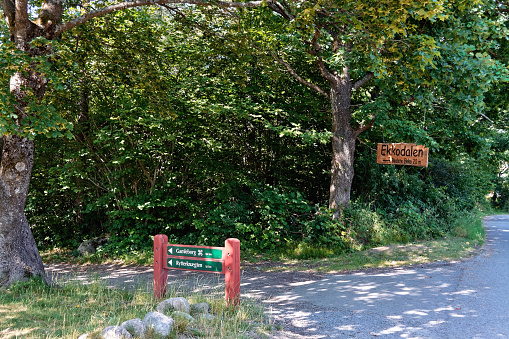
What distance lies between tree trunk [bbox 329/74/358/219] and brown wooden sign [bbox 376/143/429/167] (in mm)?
1008

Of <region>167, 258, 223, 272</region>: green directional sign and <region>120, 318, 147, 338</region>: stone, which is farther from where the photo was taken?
<region>167, 258, 223, 272</region>: green directional sign

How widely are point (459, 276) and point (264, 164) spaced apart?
784 cm

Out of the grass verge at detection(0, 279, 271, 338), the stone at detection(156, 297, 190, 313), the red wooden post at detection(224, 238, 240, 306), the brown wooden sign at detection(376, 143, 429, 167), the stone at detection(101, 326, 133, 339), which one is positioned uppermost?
the brown wooden sign at detection(376, 143, 429, 167)

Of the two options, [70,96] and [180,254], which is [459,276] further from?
[70,96]

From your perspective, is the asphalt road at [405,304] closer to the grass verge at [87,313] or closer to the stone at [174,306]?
the grass verge at [87,313]

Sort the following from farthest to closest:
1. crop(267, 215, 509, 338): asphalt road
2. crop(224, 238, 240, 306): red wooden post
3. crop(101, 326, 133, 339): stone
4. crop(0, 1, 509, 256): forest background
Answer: crop(0, 1, 509, 256): forest background
crop(224, 238, 240, 306): red wooden post
crop(267, 215, 509, 338): asphalt road
crop(101, 326, 133, 339): stone

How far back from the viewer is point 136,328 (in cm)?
431

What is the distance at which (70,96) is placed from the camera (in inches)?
452

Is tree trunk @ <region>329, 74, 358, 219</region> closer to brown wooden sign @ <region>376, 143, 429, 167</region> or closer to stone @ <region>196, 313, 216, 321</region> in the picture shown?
brown wooden sign @ <region>376, 143, 429, 167</region>

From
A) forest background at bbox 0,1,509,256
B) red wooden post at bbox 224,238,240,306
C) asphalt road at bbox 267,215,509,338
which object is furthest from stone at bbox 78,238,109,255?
red wooden post at bbox 224,238,240,306

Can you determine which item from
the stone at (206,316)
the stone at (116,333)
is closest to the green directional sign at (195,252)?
the stone at (206,316)

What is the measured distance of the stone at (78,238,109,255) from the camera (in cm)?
1245

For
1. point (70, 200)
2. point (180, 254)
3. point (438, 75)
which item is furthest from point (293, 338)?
point (70, 200)

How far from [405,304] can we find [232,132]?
28.4ft
